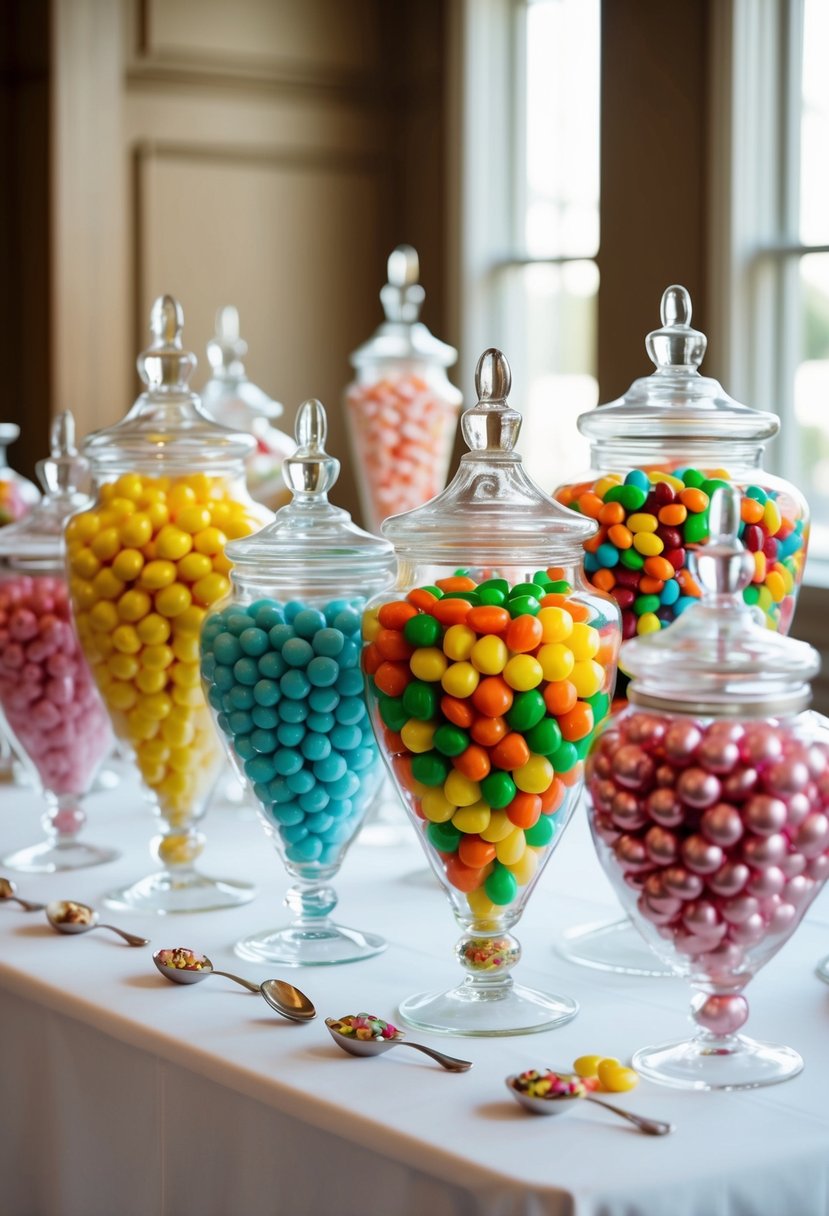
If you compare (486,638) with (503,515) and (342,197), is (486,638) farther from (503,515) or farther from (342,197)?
(342,197)

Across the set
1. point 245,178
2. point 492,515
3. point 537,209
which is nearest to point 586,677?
point 492,515

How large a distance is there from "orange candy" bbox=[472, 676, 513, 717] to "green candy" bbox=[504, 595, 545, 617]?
1.7 inches

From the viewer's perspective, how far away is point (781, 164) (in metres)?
2.80

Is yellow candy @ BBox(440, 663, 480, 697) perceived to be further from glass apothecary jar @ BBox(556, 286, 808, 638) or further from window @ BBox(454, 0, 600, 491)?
window @ BBox(454, 0, 600, 491)

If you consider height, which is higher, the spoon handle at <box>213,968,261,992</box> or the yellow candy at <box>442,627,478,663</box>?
the yellow candy at <box>442,627,478,663</box>

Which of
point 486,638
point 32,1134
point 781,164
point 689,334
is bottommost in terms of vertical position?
point 32,1134

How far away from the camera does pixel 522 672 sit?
101 centimetres

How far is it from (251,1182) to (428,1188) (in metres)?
0.16

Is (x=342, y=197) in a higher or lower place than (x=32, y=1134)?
higher

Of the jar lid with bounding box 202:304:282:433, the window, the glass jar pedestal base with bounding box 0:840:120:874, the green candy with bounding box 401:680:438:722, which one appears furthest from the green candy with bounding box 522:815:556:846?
the window

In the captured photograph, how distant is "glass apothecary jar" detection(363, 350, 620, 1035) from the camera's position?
102 centimetres

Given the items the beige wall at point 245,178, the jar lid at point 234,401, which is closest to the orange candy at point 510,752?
the jar lid at point 234,401

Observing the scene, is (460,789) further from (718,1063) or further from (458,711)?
(718,1063)

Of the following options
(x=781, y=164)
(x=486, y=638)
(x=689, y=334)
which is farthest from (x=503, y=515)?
(x=781, y=164)
